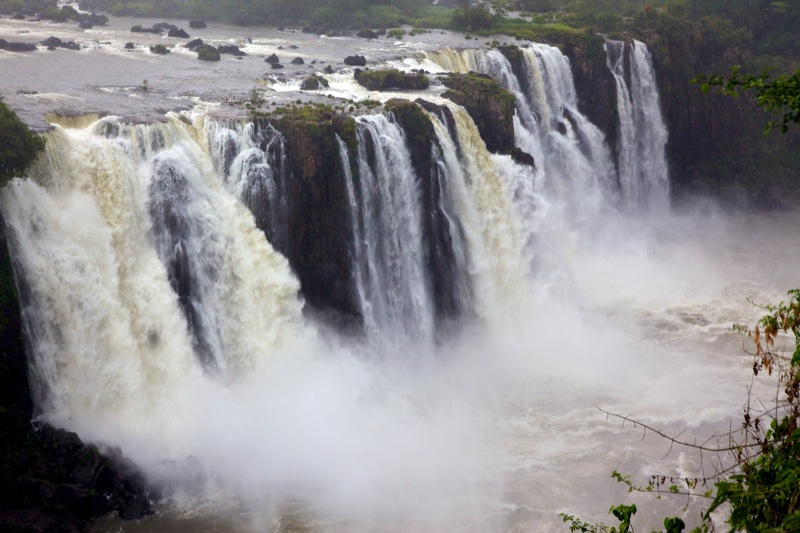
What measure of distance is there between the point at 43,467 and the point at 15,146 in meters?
7.20

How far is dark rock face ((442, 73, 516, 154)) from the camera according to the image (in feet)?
98.5

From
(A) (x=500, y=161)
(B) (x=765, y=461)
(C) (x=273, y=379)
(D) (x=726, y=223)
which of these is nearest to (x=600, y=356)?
(A) (x=500, y=161)

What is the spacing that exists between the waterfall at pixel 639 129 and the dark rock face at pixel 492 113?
38.8 ft

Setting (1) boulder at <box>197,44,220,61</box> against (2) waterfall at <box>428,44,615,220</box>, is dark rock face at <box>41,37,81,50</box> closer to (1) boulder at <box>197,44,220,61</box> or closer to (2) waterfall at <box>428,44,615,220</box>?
(1) boulder at <box>197,44,220,61</box>

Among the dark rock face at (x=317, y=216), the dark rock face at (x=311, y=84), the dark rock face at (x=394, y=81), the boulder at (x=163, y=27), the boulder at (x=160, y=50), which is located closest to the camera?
the dark rock face at (x=317, y=216)

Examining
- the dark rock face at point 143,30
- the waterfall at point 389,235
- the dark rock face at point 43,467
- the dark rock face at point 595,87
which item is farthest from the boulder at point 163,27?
the dark rock face at point 43,467

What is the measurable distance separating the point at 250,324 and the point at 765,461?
17.2 m

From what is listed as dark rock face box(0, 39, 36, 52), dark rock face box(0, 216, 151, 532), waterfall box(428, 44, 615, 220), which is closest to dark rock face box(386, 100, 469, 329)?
waterfall box(428, 44, 615, 220)

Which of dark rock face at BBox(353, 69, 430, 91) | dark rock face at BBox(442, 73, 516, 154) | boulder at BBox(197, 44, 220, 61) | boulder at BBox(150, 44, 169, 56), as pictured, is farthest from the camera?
boulder at BBox(150, 44, 169, 56)

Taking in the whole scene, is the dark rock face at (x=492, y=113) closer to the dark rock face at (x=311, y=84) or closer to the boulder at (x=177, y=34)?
the dark rock face at (x=311, y=84)

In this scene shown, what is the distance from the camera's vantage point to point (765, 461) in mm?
7219

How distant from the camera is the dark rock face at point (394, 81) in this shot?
3133 cm

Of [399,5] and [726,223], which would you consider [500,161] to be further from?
[399,5]

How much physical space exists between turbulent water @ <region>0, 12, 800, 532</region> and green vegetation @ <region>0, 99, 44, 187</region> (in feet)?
1.05
